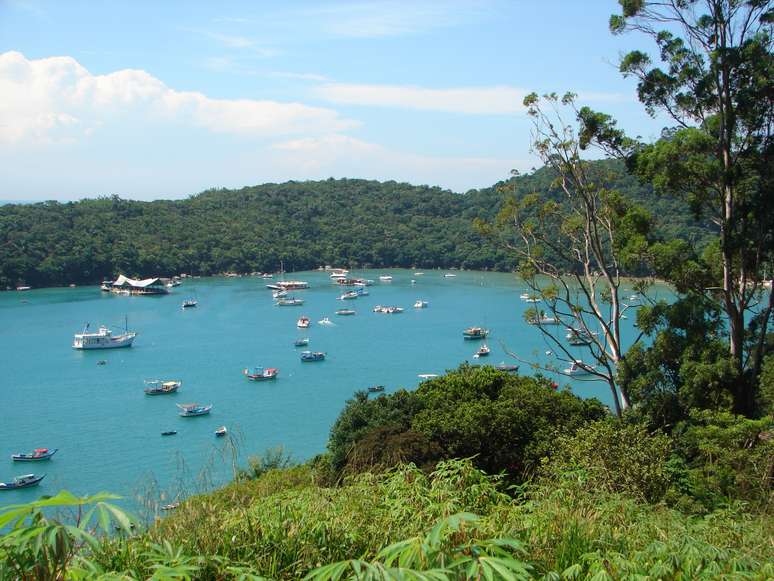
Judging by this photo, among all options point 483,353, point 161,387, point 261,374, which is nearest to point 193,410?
point 161,387

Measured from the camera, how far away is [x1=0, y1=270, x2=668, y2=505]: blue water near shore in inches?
734

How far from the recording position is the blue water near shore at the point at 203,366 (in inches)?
734

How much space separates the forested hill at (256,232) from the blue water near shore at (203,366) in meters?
2.89

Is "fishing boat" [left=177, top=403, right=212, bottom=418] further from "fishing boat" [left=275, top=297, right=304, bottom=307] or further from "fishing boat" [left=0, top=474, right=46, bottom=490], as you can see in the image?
"fishing boat" [left=275, top=297, right=304, bottom=307]

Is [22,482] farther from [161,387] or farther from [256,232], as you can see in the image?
[256,232]

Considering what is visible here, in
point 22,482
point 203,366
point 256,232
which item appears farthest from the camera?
point 256,232

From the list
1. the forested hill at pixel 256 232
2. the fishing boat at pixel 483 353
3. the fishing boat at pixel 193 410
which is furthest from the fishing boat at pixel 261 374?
the forested hill at pixel 256 232

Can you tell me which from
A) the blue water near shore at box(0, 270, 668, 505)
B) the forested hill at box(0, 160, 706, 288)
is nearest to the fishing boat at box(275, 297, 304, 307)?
the blue water near shore at box(0, 270, 668, 505)

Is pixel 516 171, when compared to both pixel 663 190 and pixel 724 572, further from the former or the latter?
pixel 724 572

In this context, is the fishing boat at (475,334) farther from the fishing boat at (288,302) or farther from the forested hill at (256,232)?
the fishing boat at (288,302)

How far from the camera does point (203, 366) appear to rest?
1127 inches

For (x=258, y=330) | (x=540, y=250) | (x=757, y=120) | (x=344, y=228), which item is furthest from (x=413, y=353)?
(x=344, y=228)

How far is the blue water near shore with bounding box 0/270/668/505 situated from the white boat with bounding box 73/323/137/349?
18.1 inches

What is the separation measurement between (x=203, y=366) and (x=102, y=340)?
6276 mm
